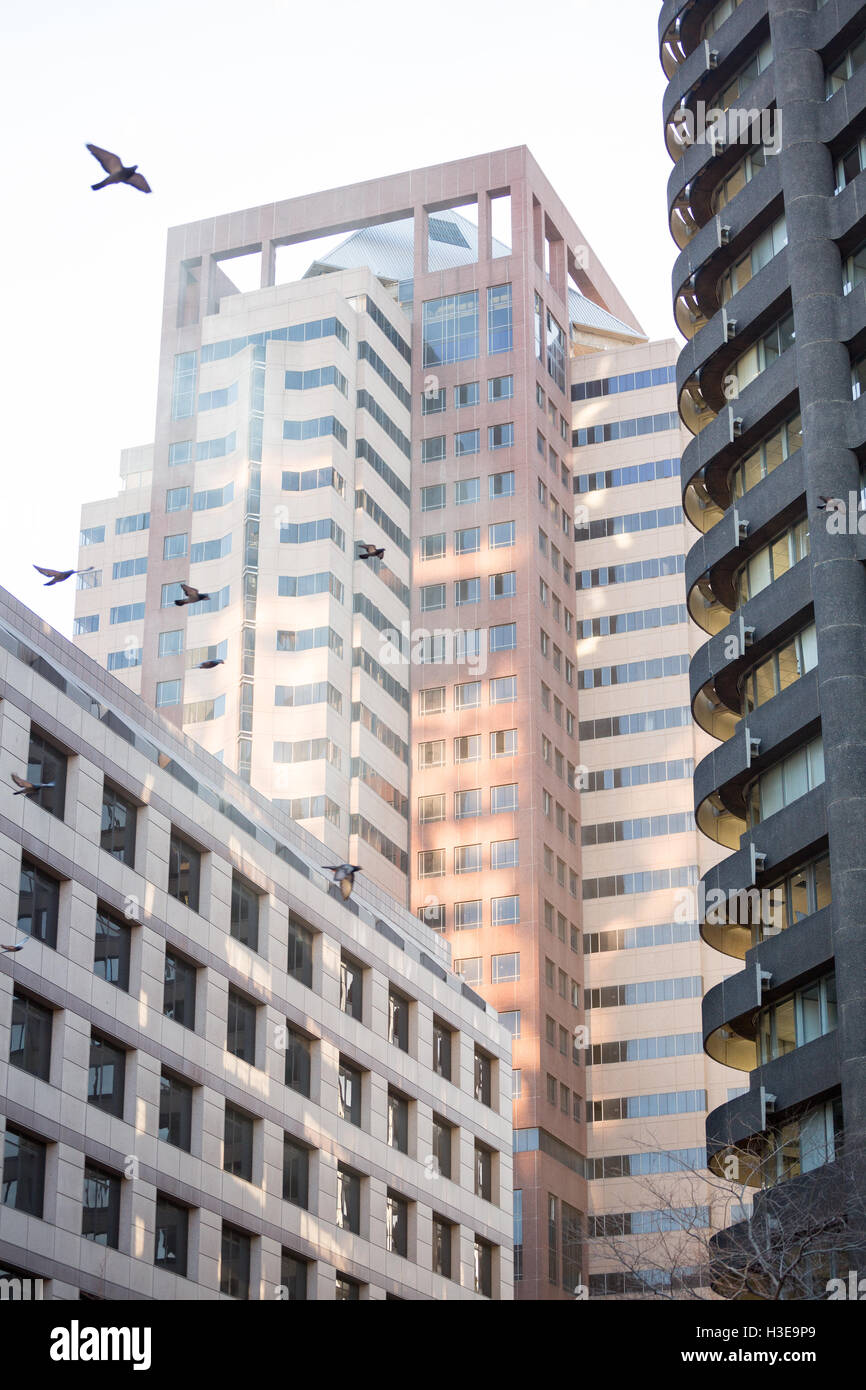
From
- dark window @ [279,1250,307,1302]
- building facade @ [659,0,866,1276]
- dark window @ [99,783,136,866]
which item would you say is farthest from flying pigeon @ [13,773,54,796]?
building facade @ [659,0,866,1276]

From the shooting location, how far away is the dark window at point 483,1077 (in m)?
77.2

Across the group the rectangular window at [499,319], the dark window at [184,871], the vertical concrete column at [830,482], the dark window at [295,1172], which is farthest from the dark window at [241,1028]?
the rectangular window at [499,319]

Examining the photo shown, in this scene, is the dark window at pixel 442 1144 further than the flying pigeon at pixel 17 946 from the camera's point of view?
Yes

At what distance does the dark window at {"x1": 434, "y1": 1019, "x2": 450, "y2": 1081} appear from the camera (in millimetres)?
73938

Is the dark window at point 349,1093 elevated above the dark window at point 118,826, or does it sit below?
below

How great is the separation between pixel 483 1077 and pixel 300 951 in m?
16.4

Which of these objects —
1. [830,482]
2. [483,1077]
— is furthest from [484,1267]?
[830,482]

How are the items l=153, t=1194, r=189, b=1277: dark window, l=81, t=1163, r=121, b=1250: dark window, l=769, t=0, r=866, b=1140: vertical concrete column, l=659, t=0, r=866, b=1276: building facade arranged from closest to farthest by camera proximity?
1. l=769, t=0, r=866, b=1140: vertical concrete column
2. l=81, t=1163, r=121, b=1250: dark window
3. l=659, t=0, r=866, b=1276: building facade
4. l=153, t=1194, r=189, b=1277: dark window

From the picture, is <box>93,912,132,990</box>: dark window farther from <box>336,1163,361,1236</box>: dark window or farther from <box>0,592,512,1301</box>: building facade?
<box>336,1163,361,1236</box>: dark window

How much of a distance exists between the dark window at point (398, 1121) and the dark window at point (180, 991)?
13.6 metres

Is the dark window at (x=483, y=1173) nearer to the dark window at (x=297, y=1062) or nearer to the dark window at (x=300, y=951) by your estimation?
the dark window at (x=297, y=1062)

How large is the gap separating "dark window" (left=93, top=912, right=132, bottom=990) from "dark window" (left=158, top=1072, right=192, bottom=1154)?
355 centimetres

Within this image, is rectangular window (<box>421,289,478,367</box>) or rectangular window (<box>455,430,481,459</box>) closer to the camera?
rectangular window (<box>455,430,481,459</box>)

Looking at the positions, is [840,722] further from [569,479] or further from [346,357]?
[569,479]
